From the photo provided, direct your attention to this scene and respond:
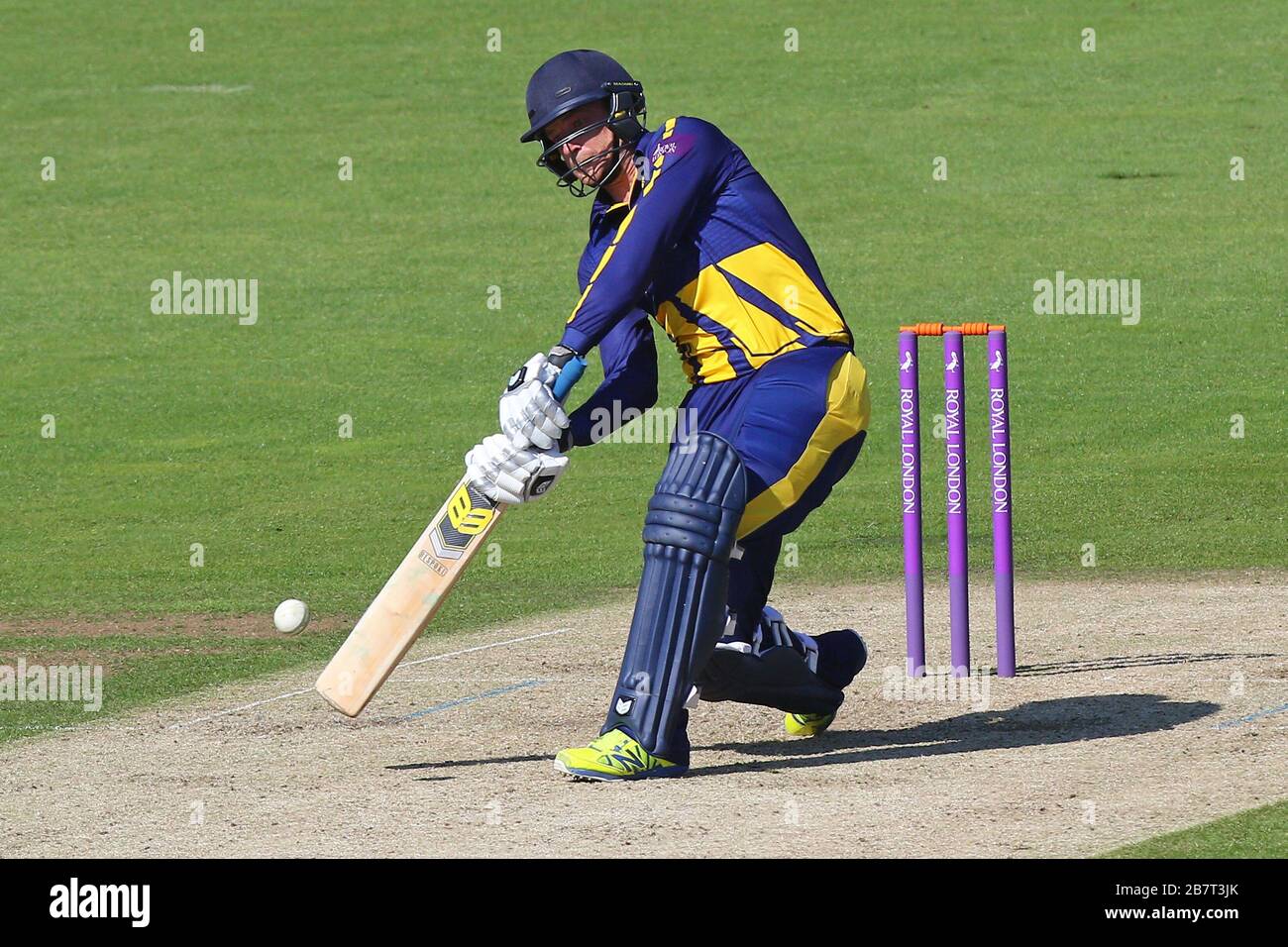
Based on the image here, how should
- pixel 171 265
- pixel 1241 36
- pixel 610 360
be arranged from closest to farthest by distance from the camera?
pixel 610 360, pixel 171 265, pixel 1241 36

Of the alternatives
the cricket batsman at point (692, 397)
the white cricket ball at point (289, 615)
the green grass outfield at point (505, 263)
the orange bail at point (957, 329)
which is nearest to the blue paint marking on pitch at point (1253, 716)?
the cricket batsman at point (692, 397)

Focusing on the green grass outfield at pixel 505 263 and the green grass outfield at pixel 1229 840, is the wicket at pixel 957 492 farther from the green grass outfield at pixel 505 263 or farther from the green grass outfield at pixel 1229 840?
the green grass outfield at pixel 505 263

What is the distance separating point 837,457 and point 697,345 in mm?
549

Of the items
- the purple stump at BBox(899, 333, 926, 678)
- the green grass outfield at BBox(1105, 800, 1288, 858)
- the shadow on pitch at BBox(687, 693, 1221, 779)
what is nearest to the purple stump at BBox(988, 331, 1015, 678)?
the purple stump at BBox(899, 333, 926, 678)

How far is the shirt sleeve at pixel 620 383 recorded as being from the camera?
21.3 feet

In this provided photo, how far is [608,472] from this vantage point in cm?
1334

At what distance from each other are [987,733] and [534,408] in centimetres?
187

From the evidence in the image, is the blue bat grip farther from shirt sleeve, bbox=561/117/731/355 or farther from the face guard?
the face guard

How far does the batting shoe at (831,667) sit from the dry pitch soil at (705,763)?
71 millimetres

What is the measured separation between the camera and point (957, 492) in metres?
7.59

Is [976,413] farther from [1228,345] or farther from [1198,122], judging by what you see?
[1198,122]

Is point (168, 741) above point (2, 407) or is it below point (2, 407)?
below

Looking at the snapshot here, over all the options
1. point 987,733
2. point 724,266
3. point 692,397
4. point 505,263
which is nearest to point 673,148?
point 724,266

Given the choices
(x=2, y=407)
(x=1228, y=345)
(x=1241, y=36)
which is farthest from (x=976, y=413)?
(x=1241, y=36)
